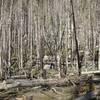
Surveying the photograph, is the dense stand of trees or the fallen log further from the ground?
the dense stand of trees

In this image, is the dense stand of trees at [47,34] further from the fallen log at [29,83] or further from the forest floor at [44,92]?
the forest floor at [44,92]

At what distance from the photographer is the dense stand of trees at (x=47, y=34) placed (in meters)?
14.5

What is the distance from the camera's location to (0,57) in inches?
499

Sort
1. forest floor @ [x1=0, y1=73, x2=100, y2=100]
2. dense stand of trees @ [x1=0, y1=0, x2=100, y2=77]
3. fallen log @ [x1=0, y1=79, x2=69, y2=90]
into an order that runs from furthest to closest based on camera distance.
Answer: dense stand of trees @ [x1=0, y1=0, x2=100, y2=77], fallen log @ [x1=0, y1=79, x2=69, y2=90], forest floor @ [x1=0, y1=73, x2=100, y2=100]

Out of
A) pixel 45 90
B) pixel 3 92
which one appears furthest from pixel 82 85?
pixel 3 92

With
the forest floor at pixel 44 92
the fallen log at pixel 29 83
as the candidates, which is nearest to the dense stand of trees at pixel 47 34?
the fallen log at pixel 29 83

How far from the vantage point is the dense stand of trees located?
14.5m

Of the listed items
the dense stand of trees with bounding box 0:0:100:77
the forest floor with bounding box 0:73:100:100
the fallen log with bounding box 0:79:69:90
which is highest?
the dense stand of trees with bounding box 0:0:100:77

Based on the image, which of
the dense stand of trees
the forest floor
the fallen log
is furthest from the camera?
the dense stand of trees

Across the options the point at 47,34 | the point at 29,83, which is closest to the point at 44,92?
the point at 29,83

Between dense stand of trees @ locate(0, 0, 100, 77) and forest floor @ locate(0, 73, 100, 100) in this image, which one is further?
dense stand of trees @ locate(0, 0, 100, 77)

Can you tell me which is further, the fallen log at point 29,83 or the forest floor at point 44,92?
the fallen log at point 29,83

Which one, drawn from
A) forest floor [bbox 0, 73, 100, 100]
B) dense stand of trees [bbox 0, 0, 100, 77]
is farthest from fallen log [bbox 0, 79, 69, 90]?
dense stand of trees [bbox 0, 0, 100, 77]

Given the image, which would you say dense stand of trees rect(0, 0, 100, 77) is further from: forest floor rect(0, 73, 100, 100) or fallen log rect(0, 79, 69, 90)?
forest floor rect(0, 73, 100, 100)
